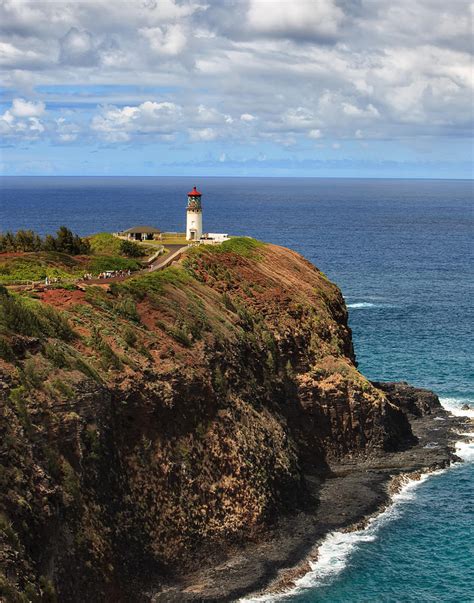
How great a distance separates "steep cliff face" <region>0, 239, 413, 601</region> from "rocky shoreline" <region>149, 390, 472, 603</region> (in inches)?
44.6

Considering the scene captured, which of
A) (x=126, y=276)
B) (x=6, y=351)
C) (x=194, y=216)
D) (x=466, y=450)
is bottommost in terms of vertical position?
(x=466, y=450)

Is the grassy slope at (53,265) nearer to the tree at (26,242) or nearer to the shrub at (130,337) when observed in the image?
the tree at (26,242)

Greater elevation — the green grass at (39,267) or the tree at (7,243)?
the tree at (7,243)

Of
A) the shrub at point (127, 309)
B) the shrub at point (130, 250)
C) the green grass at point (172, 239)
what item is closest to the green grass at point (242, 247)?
the shrub at point (130, 250)

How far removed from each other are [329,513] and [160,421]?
13.7 m

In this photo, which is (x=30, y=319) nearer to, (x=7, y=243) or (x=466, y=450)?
(x=7, y=243)

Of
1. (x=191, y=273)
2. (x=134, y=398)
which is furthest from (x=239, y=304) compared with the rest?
(x=134, y=398)

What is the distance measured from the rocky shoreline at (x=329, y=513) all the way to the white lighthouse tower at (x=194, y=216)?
2752 cm

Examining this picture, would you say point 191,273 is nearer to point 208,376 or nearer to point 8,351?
point 208,376

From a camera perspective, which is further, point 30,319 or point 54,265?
point 54,265

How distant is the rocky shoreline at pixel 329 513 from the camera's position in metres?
45.9

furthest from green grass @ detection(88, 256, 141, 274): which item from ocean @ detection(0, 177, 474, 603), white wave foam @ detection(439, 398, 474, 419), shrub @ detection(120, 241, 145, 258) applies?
white wave foam @ detection(439, 398, 474, 419)

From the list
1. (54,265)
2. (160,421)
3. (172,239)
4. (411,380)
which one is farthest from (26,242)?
(411,380)

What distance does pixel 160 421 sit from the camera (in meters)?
50.3
